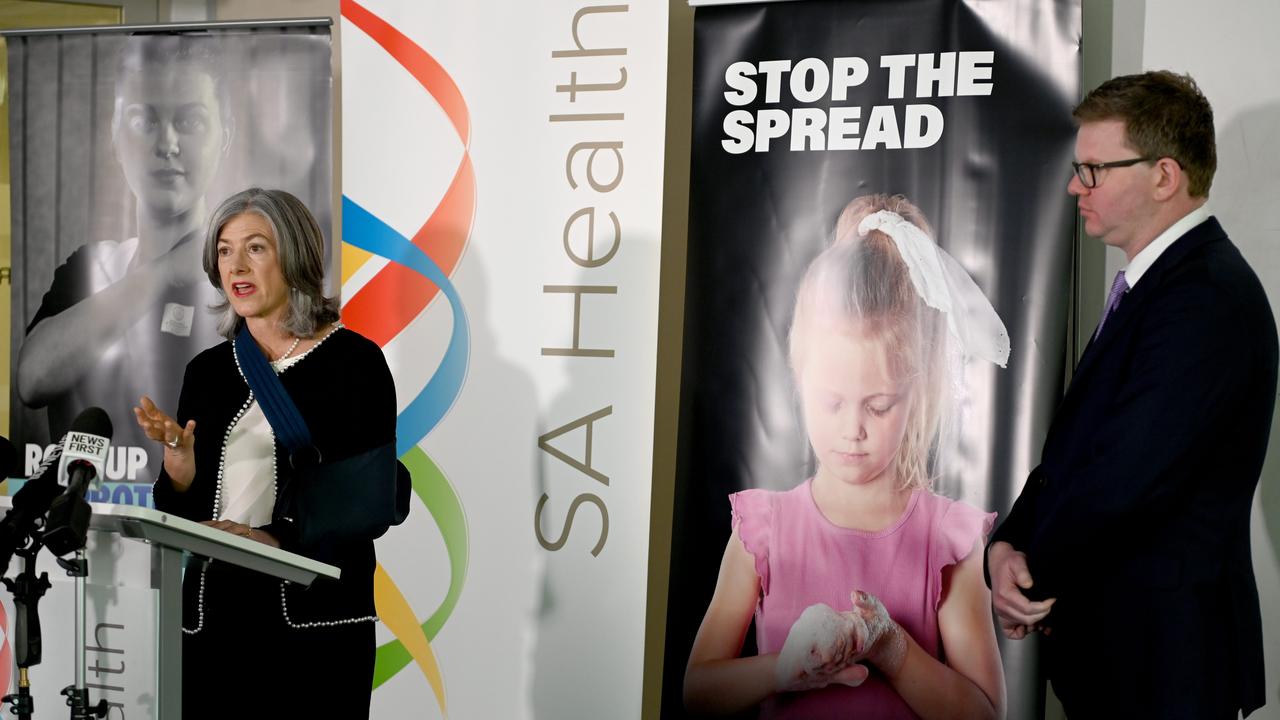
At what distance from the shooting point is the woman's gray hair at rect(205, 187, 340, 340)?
2.91 m

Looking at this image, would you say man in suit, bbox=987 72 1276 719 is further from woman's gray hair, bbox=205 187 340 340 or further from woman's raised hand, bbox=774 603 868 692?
woman's gray hair, bbox=205 187 340 340

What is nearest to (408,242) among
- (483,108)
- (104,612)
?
(483,108)

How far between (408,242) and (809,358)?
130 centimetres

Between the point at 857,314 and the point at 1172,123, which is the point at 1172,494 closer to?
the point at 1172,123

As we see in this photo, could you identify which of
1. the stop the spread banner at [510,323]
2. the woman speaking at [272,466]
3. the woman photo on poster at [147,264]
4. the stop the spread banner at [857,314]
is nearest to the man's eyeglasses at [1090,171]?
the stop the spread banner at [857,314]

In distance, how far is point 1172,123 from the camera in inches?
95.7

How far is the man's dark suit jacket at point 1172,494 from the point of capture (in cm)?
223

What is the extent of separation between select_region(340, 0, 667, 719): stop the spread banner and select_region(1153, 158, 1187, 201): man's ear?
4.46 feet

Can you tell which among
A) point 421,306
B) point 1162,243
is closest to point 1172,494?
point 1162,243

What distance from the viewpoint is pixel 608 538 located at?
10.9 ft

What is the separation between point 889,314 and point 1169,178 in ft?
2.59

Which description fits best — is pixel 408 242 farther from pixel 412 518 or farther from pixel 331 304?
pixel 412 518

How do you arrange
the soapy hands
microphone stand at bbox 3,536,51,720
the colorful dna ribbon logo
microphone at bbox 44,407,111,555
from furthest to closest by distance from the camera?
1. the colorful dna ribbon logo
2. the soapy hands
3. microphone stand at bbox 3,536,51,720
4. microphone at bbox 44,407,111,555

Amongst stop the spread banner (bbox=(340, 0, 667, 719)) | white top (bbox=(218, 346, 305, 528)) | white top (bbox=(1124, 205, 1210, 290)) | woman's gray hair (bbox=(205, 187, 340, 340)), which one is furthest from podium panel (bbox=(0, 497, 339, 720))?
white top (bbox=(1124, 205, 1210, 290))
